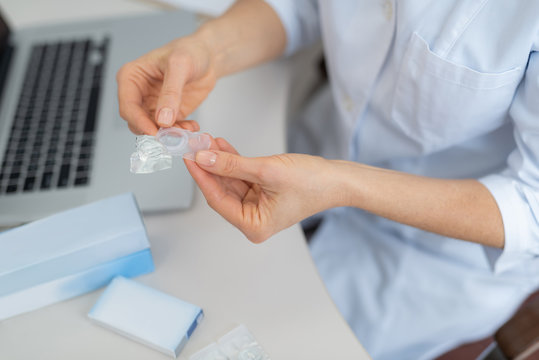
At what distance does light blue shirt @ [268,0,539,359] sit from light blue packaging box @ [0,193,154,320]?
14.4 inches

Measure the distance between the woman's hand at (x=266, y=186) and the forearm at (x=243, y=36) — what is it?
8.3 inches

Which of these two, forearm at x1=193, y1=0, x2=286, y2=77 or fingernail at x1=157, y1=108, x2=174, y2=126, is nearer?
fingernail at x1=157, y1=108, x2=174, y2=126

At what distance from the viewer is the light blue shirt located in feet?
1.76

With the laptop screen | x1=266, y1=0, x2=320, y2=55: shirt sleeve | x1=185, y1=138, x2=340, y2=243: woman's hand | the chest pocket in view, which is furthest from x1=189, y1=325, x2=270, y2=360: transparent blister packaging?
the laptop screen

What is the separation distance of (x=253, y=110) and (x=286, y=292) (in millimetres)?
321

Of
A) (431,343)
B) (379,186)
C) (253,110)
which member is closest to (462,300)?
(431,343)

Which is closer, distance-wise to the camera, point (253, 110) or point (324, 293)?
point (324, 293)

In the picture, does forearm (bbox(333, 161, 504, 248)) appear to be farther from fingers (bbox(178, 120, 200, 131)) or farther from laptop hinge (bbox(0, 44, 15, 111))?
laptop hinge (bbox(0, 44, 15, 111))

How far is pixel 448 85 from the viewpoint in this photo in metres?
0.57

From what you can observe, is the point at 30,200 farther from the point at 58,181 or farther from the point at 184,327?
the point at 184,327

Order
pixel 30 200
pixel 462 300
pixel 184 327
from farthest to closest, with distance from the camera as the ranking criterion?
pixel 462 300
pixel 30 200
pixel 184 327

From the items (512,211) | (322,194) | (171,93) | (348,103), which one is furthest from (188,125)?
(512,211)

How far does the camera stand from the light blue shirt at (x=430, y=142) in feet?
1.76

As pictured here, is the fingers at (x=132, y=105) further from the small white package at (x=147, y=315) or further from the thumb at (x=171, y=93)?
the small white package at (x=147, y=315)
